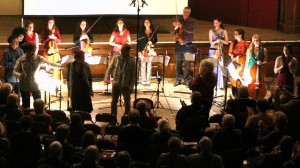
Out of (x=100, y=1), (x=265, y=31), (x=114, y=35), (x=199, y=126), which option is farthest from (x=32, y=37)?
(x=265, y=31)

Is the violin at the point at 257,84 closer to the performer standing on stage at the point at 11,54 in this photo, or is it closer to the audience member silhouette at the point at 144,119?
the audience member silhouette at the point at 144,119

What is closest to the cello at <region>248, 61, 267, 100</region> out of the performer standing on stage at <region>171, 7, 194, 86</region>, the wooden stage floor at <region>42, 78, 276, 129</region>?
the wooden stage floor at <region>42, 78, 276, 129</region>

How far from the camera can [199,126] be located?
420 inches

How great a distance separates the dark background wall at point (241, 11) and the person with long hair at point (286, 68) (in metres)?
6.71

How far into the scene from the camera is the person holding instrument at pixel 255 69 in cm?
1427

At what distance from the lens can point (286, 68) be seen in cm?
1414

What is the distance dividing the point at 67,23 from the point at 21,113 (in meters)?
9.77

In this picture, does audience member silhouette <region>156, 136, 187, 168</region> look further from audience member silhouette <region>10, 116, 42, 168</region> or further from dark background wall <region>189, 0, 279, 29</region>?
dark background wall <region>189, 0, 279, 29</region>

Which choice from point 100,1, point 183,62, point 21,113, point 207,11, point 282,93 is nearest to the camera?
point 21,113

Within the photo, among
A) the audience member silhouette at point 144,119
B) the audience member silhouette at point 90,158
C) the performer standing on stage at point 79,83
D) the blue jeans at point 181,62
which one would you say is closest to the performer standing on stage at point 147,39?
the blue jeans at point 181,62

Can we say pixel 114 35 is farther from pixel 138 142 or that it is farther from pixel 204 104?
pixel 138 142

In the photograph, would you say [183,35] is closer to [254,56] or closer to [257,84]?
[254,56]

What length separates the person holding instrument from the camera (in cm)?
1427

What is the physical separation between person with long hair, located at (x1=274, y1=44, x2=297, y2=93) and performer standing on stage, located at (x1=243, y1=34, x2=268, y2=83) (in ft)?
1.16
